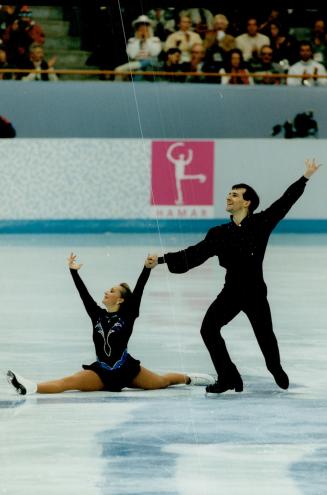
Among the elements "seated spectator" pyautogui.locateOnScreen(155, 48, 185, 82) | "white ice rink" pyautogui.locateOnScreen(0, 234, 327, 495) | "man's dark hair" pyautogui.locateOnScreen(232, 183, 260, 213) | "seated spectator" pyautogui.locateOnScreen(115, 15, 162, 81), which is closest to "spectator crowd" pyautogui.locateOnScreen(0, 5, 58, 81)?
"seated spectator" pyautogui.locateOnScreen(115, 15, 162, 81)

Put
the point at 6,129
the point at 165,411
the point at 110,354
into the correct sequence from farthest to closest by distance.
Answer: the point at 6,129 → the point at 110,354 → the point at 165,411

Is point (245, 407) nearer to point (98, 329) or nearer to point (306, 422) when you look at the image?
point (306, 422)

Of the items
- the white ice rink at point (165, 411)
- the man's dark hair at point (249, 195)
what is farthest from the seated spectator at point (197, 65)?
the man's dark hair at point (249, 195)

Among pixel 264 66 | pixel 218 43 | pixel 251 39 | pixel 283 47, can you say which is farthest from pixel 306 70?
pixel 218 43

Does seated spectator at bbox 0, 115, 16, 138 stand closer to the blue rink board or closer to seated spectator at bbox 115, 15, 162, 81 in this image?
the blue rink board

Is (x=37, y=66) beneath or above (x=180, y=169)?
above

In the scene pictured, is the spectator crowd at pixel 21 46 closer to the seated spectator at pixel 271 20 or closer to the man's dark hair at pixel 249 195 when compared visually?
the seated spectator at pixel 271 20

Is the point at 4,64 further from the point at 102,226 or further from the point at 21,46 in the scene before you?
the point at 102,226

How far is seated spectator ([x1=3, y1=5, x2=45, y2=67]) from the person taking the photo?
21.0m

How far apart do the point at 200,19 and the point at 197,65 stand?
106cm

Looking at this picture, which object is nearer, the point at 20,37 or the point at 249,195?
the point at 249,195

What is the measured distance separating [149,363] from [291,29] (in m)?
14.6

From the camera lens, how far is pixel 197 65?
21484mm

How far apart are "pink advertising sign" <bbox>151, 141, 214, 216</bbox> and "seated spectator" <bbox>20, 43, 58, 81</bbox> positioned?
7.48ft
